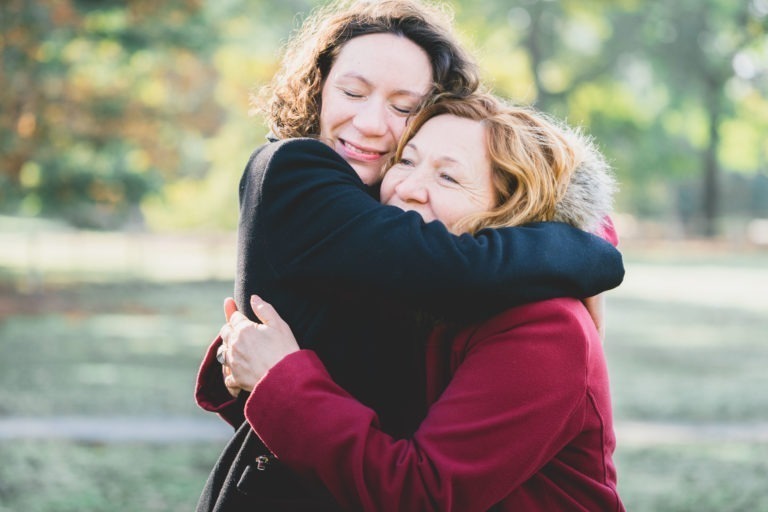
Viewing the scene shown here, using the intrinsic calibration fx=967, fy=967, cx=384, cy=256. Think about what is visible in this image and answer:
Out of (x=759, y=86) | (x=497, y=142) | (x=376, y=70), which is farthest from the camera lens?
(x=759, y=86)

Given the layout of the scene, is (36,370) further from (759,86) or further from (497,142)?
(759,86)

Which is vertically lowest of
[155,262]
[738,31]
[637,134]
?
[155,262]

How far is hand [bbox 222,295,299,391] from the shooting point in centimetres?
210

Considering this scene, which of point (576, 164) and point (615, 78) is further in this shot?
point (615, 78)

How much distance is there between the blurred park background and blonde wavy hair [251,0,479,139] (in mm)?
443

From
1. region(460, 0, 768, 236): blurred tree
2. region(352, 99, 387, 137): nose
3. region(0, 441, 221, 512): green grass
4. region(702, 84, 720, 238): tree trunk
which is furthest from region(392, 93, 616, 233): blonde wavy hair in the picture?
region(702, 84, 720, 238): tree trunk

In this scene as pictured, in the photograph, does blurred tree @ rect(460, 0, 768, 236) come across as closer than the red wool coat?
No

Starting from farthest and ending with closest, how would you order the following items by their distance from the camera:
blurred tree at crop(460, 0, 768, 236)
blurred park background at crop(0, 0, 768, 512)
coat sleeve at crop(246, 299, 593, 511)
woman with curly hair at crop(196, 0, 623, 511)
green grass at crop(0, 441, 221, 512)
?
blurred tree at crop(460, 0, 768, 236), blurred park background at crop(0, 0, 768, 512), green grass at crop(0, 441, 221, 512), woman with curly hair at crop(196, 0, 623, 511), coat sleeve at crop(246, 299, 593, 511)

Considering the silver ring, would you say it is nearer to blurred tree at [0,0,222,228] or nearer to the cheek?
the cheek

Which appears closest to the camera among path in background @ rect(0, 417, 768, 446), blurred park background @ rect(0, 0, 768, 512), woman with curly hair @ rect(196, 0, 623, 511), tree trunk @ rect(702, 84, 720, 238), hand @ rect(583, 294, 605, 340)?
woman with curly hair @ rect(196, 0, 623, 511)

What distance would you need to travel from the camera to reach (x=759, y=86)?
130 ft

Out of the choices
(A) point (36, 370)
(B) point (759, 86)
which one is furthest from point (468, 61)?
(B) point (759, 86)

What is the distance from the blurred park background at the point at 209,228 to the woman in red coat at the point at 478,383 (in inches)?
35.7

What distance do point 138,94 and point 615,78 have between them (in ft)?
72.5
